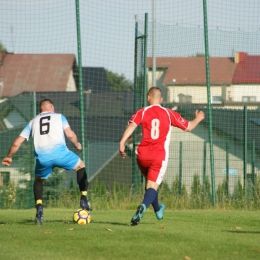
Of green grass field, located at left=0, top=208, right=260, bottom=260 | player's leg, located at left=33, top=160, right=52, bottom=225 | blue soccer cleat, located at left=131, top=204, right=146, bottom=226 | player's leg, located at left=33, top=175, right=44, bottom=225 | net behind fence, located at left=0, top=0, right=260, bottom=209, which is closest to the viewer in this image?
green grass field, located at left=0, top=208, right=260, bottom=260

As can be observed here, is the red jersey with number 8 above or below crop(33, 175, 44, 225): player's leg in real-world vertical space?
above

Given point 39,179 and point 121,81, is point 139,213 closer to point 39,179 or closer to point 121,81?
point 39,179

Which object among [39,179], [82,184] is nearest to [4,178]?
[39,179]

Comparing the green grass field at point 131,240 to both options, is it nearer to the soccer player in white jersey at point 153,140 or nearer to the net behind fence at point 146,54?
the soccer player in white jersey at point 153,140

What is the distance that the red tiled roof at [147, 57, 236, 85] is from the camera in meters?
17.7

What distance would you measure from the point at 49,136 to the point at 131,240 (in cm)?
262

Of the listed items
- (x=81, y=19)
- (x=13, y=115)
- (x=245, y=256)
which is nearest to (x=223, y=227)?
(x=245, y=256)

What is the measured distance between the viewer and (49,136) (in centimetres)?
1002

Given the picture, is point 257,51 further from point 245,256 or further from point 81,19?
point 245,256

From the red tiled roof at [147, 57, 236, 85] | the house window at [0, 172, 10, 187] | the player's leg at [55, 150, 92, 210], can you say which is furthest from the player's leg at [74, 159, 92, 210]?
the house window at [0, 172, 10, 187]

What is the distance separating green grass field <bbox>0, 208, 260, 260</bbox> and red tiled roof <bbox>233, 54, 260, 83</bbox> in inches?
286

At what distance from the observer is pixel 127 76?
16422 mm

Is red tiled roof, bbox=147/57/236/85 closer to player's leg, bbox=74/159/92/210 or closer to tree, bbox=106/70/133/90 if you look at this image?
tree, bbox=106/70/133/90

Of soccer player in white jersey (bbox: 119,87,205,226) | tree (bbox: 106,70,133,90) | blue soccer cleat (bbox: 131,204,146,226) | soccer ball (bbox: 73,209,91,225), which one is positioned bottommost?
soccer ball (bbox: 73,209,91,225)
